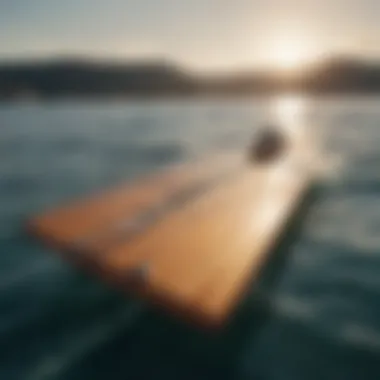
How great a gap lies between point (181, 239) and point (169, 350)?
1548 mm

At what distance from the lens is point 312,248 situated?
7.15 metres

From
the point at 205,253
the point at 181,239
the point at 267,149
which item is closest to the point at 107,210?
the point at 181,239

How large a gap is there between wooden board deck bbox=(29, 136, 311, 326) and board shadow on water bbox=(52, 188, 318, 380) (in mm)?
426

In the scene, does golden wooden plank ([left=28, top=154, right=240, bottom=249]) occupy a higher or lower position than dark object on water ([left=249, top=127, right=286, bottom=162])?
higher

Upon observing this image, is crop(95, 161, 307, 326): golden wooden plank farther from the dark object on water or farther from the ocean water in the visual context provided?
the dark object on water

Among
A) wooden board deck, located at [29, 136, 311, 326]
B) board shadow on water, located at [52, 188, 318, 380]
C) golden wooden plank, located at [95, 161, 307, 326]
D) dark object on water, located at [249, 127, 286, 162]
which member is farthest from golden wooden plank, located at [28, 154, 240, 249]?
dark object on water, located at [249, 127, 286, 162]

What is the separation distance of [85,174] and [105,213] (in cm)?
659

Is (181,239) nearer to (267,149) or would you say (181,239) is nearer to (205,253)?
(205,253)

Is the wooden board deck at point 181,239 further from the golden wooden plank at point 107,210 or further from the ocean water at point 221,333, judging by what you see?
the ocean water at point 221,333

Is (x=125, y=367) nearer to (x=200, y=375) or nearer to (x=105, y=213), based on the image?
(x=200, y=375)

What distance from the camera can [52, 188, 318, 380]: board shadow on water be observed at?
157 inches

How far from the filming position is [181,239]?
5.53m

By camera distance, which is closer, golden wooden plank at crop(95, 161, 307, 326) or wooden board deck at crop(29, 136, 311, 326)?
golden wooden plank at crop(95, 161, 307, 326)

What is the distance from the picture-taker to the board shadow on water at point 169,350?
3.98m
